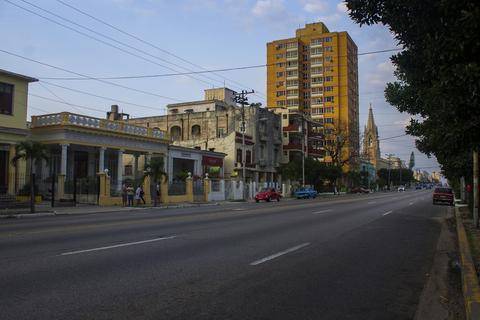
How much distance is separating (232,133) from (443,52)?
53.7m

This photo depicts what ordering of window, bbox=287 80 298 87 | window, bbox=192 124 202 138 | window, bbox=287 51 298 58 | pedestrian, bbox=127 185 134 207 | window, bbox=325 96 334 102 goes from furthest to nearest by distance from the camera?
window, bbox=287 51 298 58 < window, bbox=287 80 298 87 < window, bbox=325 96 334 102 < window, bbox=192 124 202 138 < pedestrian, bbox=127 185 134 207

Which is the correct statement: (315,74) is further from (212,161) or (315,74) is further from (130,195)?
(130,195)

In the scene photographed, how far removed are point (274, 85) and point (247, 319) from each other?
12437 centimetres

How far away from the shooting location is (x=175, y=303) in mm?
6113

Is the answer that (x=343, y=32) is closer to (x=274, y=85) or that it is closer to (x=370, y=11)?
(x=274, y=85)

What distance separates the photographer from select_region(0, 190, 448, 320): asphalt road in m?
5.91

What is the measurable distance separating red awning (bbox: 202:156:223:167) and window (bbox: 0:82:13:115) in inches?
975

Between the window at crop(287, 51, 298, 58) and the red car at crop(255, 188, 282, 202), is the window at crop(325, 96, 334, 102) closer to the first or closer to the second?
the window at crop(287, 51, 298, 58)

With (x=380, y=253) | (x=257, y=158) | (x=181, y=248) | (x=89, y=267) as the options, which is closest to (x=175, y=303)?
(x=89, y=267)

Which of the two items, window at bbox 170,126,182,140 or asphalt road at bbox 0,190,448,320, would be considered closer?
asphalt road at bbox 0,190,448,320

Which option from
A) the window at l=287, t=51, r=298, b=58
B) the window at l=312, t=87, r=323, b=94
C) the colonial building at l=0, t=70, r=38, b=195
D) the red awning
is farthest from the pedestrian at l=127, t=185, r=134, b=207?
the window at l=287, t=51, r=298, b=58

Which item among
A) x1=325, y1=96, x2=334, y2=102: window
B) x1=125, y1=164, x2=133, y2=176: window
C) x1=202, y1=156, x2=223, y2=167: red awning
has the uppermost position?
x1=325, y1=96, x2=334, y2=102: window

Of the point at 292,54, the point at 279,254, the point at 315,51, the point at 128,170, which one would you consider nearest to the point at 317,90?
the point at 315,51

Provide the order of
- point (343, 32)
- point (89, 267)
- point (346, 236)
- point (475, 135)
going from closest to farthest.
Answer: point (475, 135) → point (89, 267) → point (346, 236) → point (343, 32)
